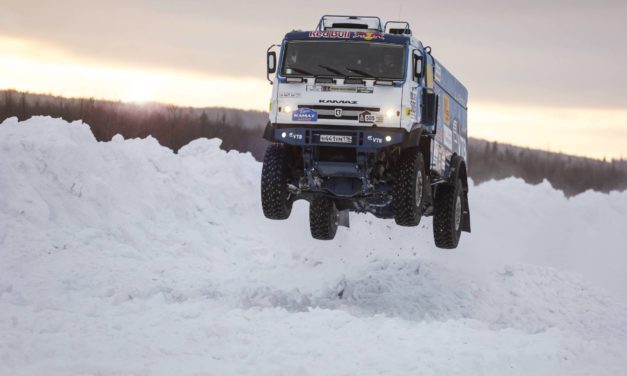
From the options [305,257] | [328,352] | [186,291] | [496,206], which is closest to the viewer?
[328,352]

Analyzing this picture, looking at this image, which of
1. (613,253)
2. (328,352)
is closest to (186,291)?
(328,352)

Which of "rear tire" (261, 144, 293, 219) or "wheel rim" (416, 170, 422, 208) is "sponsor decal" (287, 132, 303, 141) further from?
"wheel rim" (416, 170, 422, 208)

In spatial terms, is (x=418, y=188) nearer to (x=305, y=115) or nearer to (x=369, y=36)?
(x=305, y=115)

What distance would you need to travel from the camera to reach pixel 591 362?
1800 centimetres

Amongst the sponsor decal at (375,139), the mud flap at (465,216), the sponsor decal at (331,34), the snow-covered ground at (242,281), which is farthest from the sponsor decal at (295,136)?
the mud flap at (465,216)

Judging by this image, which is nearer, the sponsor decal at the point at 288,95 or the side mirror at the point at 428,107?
the sponsor decal at the point at 288,95

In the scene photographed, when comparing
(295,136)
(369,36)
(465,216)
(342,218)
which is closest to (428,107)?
(369,36)

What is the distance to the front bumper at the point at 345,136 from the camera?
15.1 metres

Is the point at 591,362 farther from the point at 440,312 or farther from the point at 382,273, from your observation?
the point at 382,273

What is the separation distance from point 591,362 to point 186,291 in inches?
410

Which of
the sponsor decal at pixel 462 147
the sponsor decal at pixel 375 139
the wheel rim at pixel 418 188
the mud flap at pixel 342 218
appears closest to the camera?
the sponsor decal at pixel 375 139

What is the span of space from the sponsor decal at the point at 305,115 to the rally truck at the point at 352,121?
0.02 metres

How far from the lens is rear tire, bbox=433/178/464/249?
1869 centimetres

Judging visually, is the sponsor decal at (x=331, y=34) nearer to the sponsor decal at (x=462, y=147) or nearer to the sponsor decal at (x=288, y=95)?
the sponsor decal at (x=288, y=95)
